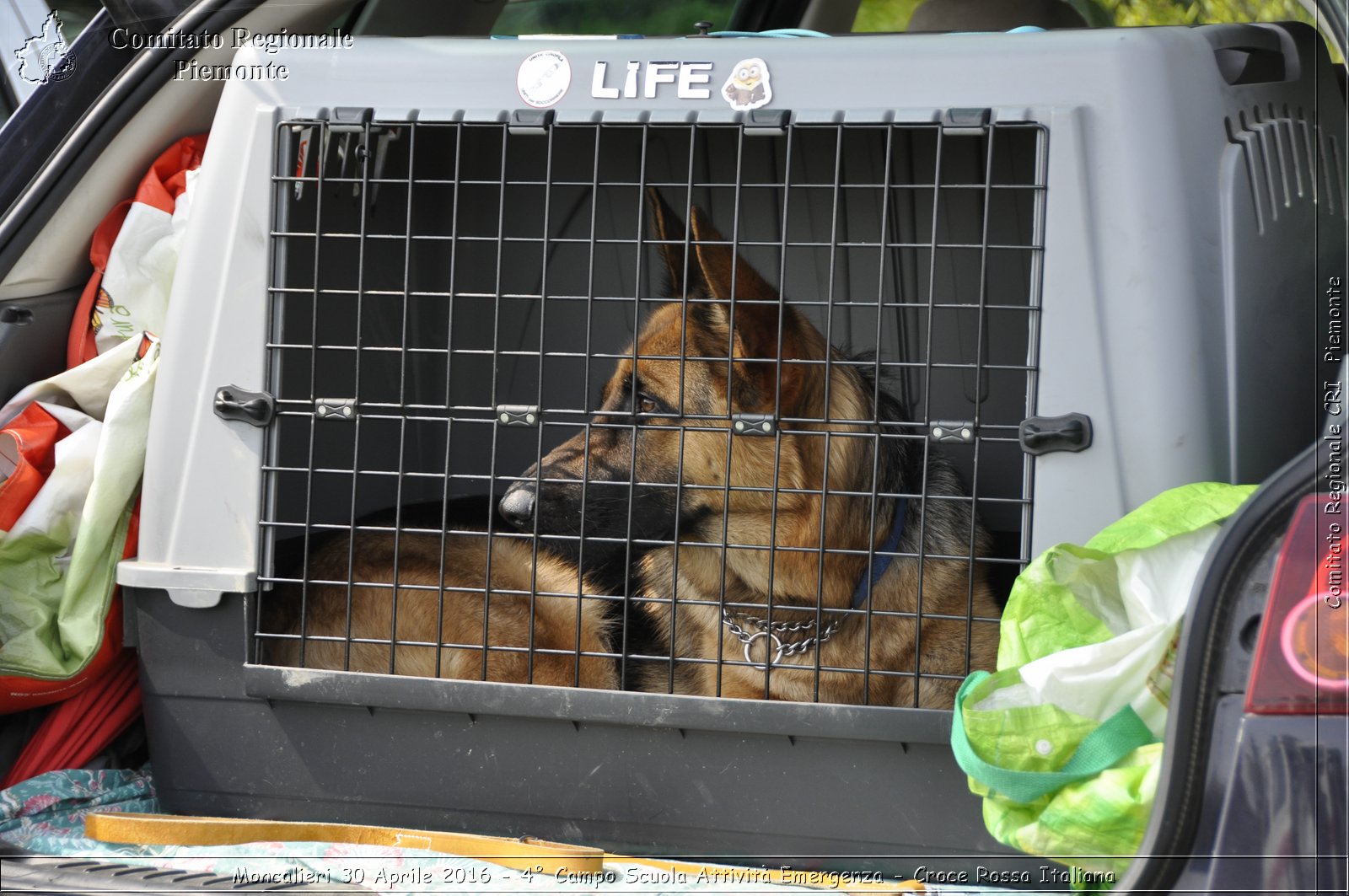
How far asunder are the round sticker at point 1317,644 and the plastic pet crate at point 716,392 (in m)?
0.60

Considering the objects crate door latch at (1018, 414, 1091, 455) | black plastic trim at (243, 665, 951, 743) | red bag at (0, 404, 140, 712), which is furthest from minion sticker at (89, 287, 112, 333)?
crate door latch at (1018, 414, 1091, 455)

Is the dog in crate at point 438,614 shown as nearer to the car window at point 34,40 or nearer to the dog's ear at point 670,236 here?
the dog's ear at point 670,236

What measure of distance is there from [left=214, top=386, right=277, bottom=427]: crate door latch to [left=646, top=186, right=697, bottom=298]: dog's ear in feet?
2.37

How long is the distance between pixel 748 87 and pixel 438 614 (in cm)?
103

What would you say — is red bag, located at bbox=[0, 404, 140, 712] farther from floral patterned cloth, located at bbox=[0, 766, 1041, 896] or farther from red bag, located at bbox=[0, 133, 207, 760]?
floral patterned cloth, located at bbox=[0, 766, 1041, 896]

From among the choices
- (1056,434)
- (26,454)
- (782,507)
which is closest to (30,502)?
(26,454)

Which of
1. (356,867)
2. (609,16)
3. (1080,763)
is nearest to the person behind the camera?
(1080,763)

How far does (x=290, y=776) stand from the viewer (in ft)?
6.30

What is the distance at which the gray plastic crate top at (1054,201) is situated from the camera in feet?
5.31

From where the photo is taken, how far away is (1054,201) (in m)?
1.65

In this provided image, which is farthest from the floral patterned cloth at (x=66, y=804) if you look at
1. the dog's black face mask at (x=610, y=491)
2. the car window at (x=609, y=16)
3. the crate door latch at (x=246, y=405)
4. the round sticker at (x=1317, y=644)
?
the car window at (x=609, y=16)

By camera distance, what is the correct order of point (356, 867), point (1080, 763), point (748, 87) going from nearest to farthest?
point (1080, 763) → point (356, 867) → point (748, 87)

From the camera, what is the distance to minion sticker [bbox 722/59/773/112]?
1.74 metres

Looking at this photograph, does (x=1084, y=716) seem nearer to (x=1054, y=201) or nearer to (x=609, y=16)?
(x=1054, y=201)
